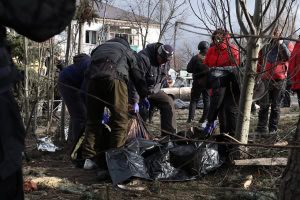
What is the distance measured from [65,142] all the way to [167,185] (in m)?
2.77

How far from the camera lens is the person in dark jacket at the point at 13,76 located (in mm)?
1537

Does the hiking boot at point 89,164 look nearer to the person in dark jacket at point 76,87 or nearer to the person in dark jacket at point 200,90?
the person in dark jacket at point 76,87

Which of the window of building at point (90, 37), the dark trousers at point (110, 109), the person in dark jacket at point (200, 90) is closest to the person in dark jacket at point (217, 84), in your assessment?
the dark trousers at point (110, 109)

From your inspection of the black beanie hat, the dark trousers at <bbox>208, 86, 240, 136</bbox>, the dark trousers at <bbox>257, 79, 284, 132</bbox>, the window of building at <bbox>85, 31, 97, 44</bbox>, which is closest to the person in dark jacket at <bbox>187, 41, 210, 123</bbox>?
the dark trousers at <bbox>257, 79, 284, 132</bbox>

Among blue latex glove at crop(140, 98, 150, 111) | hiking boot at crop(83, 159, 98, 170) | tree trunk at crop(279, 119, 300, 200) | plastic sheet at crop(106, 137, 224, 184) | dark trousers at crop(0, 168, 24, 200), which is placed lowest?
hiking boot at crop(83, 159, 98, 170)

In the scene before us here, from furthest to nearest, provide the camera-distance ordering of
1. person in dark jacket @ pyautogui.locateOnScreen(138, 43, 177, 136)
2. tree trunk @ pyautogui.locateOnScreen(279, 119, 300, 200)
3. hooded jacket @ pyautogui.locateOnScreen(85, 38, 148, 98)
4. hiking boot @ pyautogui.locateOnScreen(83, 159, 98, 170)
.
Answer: person in dark jacket @ pyautogui.locateOnScreen(138, 43, 177, 136)
hiking boot @ pyautogui.locateOnScreen(83, 159, 98, 170)
hooded jacket @ pyautogui.locateOnScreen(85, 38, 148, 98)
tree trunk @ pyautogui.locateOnScreen(279, 119, 300, 200)

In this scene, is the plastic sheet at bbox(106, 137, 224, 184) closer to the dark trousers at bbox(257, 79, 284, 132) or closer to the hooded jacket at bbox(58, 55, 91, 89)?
the hooded jacket at bbox(58, 55, 91, 89)

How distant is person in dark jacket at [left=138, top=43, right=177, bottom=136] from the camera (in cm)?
579

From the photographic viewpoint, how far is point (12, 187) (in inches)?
63.7

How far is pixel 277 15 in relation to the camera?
3662 mm

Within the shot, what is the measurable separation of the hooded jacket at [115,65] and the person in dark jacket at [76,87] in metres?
0.64

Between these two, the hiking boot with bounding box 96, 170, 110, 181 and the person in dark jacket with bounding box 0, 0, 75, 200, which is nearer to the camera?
the person in dark jacket with bounding box 0, 0, 75, 200

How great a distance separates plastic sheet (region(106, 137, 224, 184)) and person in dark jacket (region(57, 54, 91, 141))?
1.14 metres

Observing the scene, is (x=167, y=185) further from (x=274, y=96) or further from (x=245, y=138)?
(x=274, y=96)
